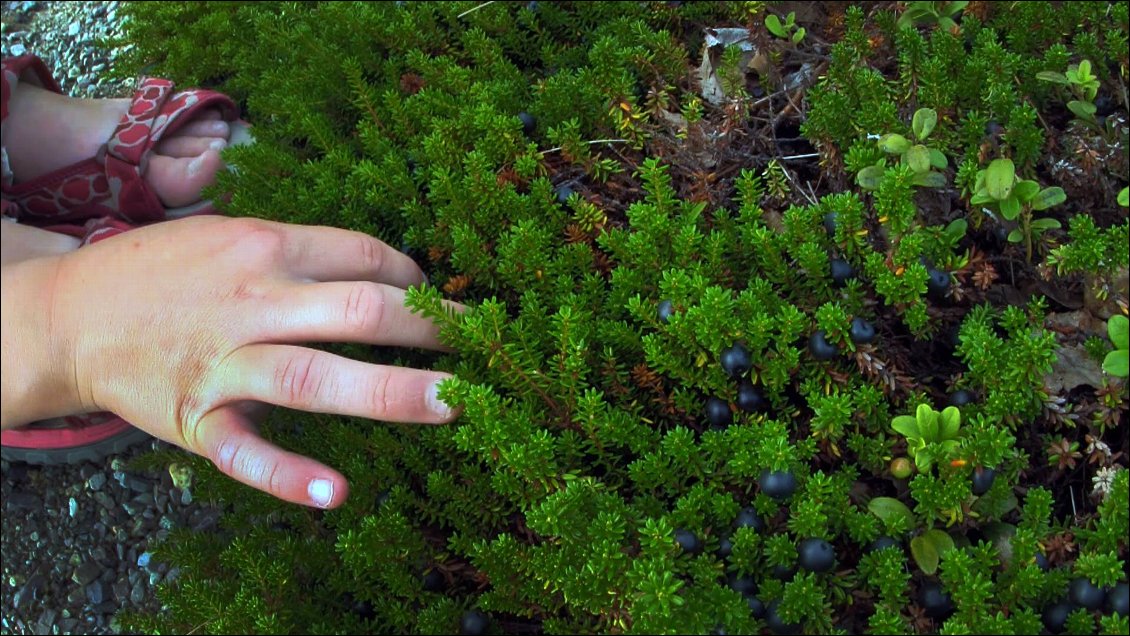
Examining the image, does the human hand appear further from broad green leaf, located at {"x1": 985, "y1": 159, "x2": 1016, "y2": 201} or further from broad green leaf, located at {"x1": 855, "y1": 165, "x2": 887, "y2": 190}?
broad green leaf, located at {"x1": 985, "y1": 159, "x2": 1016, "y2": 201}

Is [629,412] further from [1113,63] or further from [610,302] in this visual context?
[1113,63]

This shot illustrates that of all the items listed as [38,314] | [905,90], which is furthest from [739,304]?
[38,314]

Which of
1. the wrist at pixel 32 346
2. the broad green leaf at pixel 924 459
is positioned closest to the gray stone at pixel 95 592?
the wrist at pixel 32 346

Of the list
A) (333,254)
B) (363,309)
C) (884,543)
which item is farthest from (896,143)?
(333,254)

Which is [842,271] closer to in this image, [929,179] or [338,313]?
[929,179]

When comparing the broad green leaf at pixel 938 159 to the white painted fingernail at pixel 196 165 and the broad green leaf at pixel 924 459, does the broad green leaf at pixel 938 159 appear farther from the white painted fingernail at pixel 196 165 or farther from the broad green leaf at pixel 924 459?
the white painted fingernail at pixel 196 165

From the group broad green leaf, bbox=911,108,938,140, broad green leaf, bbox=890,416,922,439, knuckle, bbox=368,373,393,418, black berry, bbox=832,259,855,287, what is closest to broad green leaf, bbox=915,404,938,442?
broad green leaf, bbox=890,416,922,439
